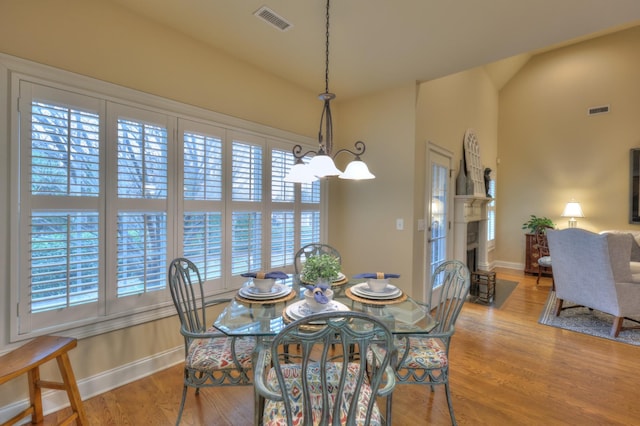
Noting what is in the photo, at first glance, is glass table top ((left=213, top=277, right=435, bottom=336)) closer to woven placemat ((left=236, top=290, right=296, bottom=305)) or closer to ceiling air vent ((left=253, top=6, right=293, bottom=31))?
woven placemat ((left=236, top=290, right=296, bottom=305))

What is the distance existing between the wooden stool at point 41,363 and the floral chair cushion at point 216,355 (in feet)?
2.04

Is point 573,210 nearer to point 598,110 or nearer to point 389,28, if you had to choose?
point 598,110

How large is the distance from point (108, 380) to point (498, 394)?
Answer: 2.77m

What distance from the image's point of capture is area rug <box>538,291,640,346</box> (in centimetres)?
301

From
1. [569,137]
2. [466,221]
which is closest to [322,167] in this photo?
[466,221]

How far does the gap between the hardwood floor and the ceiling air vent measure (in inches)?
106

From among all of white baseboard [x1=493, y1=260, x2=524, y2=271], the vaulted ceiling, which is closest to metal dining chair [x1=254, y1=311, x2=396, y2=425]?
the vaulted ceiling

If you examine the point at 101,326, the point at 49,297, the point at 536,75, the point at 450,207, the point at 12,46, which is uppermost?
the point at 536,75

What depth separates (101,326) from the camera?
6.45ft

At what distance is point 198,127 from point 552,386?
3.45 metres

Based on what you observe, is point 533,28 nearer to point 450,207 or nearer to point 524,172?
point 450,207

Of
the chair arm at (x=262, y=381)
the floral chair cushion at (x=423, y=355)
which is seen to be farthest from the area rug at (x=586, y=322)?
the chair arm at (x=262, y=381)

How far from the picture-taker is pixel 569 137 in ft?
17.9

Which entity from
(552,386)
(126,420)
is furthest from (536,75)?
(126,420)
